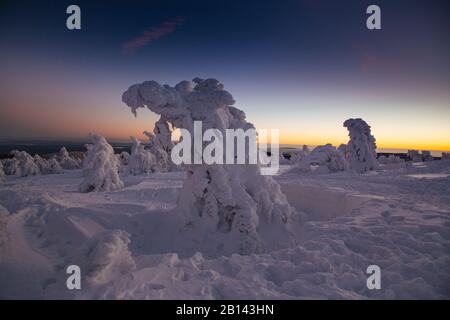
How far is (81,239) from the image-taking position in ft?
22.9

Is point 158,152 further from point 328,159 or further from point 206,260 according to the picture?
point 206,260

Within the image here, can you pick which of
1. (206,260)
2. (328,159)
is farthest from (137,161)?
(206,260)

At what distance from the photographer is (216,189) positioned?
8766 millimetres

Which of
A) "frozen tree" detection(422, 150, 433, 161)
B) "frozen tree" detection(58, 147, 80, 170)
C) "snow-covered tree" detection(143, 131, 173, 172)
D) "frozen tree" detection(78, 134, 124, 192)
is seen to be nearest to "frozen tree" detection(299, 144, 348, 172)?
"frozen tree" detection(78, 134, 124, 192)

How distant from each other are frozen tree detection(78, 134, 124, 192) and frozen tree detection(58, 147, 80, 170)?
3792 cm

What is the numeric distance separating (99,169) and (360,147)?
27062 millimetres

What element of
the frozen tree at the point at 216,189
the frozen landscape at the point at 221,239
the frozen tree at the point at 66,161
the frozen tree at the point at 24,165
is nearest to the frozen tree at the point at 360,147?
the frozen landscape at the point at 221,239

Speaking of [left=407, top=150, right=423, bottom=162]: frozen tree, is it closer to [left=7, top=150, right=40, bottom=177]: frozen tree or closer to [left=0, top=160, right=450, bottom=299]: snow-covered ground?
[left=0, top=160, right=450, bottom=299]: snow-covered ground

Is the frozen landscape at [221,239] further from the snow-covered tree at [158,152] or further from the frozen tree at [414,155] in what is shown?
the frozen tree at [414,155]
